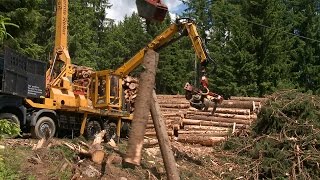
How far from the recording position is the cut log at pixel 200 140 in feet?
53.3

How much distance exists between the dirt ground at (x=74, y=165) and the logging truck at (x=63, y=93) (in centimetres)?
177

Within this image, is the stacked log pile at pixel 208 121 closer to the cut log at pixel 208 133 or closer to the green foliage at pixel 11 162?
the cut log at pixel 208 133

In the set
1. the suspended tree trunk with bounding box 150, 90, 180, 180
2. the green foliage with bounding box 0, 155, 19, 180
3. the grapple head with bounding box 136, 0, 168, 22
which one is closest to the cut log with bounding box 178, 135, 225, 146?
the suspended tree trunk with bounding box 150, 90, 180, 180

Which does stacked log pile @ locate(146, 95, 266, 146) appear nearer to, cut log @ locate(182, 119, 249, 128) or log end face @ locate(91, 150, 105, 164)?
cut log @ locate(182, 119, 249, 128)

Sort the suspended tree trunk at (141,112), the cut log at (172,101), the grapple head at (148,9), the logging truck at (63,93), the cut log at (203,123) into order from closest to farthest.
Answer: the suspended tree trunk at (141,112), the grapple head at (148,9), the logging truck at (63,93), the cut log at (203,123), the cut log at (172,101)

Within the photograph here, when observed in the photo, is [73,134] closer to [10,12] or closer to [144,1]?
[10,12]

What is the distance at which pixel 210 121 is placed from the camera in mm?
18141

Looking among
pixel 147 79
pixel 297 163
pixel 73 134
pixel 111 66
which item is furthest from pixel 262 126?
pixel 111 66

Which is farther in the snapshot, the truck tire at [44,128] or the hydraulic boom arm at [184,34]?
the truck tire at [44,128]

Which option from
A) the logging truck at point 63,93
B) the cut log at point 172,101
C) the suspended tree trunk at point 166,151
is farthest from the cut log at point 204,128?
the suspended tree trunk at point 166,151

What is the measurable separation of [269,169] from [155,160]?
316 cm

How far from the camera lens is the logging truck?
12.8 m

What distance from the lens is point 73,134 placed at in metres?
15.5

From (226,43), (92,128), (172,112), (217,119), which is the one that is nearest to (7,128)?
(92,128)
